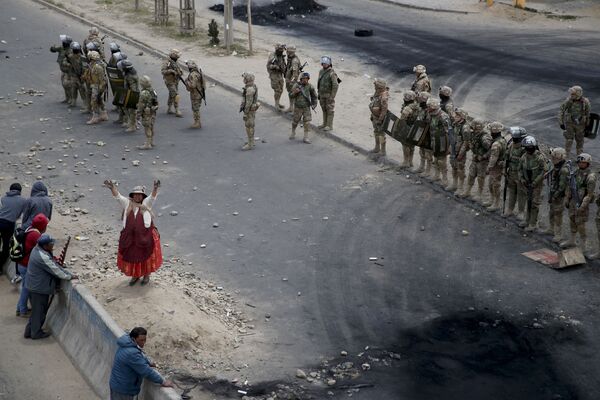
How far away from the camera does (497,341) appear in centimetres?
1306

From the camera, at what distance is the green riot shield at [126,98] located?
69.5 feet

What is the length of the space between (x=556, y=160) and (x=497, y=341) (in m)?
3.67

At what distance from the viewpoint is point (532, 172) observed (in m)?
15.9

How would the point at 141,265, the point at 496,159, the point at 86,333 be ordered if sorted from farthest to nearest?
the point at 496,159 < the point at 141,265 < the point at 86,333

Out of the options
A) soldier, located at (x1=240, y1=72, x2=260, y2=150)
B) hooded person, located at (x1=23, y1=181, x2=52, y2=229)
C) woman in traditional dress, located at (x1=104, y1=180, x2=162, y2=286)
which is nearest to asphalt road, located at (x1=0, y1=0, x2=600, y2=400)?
soldier, located at (x1=240, y1=72, x2=260, y2=150)

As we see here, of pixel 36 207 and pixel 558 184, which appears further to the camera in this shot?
pixel 558 184

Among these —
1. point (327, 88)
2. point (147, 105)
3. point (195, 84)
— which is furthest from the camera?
point (195, 84)

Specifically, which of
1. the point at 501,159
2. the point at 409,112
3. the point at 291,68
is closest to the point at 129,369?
the point at 501,159

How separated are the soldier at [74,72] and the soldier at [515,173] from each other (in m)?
11.1

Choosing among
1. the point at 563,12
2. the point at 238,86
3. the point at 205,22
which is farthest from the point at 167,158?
the point at 563,12

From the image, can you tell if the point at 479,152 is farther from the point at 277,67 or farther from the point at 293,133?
the point at 277,67

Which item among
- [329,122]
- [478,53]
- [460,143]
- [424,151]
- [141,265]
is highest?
[460,143]

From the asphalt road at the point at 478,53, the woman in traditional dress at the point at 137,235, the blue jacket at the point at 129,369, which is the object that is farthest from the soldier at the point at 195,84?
the blue jacket at the point at 129,369

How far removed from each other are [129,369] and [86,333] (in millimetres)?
2105
